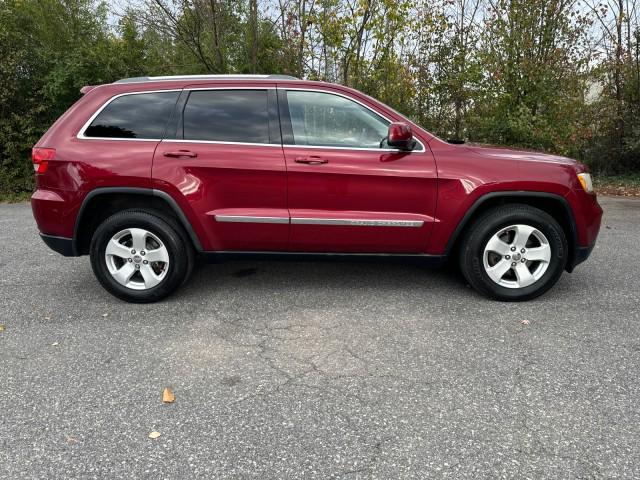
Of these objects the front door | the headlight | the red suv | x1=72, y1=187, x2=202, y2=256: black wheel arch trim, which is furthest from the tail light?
the headlight

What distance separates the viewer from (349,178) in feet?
11.9

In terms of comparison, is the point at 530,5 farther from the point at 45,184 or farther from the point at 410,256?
the point at 45,184

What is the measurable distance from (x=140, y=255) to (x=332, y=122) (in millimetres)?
1845

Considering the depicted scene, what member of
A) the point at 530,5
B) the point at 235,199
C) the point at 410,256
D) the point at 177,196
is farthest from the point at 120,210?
the point at 530,5

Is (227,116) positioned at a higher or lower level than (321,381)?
higher

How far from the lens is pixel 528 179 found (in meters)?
3.66

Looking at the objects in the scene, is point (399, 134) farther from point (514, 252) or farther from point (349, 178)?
point (514, 252)

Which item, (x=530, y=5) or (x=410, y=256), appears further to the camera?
(x=530, y=5)

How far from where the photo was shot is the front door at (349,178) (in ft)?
11.9

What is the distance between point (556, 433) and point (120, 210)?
3375mm

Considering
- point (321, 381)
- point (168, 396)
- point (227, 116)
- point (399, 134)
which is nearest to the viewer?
point (168, 396)

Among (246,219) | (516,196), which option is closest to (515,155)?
(516,196)

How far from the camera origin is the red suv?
363 cm

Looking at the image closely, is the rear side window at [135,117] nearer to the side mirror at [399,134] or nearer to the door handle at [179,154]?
the door handle at [179,154]
